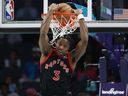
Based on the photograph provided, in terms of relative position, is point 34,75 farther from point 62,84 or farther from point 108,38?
point 62,84

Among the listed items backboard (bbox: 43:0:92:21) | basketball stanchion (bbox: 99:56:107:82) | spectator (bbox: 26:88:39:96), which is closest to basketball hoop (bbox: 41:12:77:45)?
backboard (bbox: 43:0:92:21)

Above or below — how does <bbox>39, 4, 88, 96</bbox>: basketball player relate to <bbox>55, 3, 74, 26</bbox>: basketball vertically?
below

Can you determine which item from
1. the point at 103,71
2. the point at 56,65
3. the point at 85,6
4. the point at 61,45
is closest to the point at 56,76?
the point at 56,65

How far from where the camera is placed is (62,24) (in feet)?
21.8

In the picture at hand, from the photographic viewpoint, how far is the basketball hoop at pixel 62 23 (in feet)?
21.5

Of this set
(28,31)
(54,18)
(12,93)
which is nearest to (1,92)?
(12,93)

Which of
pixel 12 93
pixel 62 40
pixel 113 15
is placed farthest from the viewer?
pixel 12 93

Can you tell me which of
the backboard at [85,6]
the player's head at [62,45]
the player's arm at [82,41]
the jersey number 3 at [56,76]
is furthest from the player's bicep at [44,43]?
the backboard at [85,6]

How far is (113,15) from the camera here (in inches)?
306

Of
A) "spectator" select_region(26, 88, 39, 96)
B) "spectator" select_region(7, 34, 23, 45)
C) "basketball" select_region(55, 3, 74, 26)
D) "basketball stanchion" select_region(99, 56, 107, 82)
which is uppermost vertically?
"basketball" select_region(55, 3, 74, 26)

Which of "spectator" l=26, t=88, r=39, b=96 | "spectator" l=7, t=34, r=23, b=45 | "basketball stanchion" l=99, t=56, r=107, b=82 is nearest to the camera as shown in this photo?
"basketball stanchion" l=99, t=56, r=107, b=82

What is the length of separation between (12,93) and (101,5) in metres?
3.63

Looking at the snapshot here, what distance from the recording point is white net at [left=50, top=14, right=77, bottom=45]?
6.59 m

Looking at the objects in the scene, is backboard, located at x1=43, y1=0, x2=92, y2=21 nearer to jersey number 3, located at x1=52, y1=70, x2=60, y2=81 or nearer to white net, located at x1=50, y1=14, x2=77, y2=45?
white net, located at x1=50, y1=14, x2=77, y2=45
